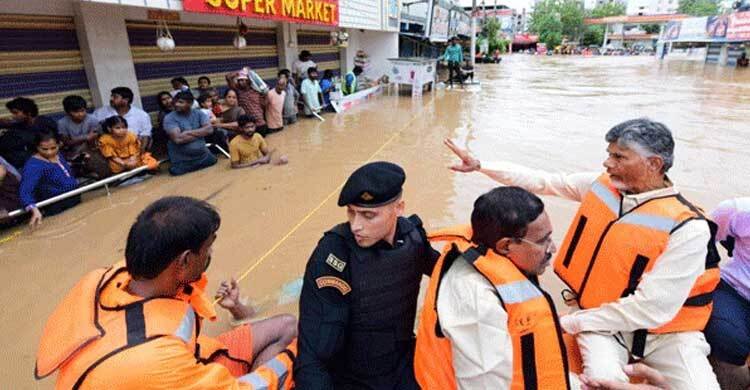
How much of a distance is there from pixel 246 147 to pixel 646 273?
5201 mm

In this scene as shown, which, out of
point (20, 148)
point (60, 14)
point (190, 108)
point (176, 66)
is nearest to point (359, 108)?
point (176, 66)

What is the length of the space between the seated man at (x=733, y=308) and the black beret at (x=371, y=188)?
1.82 metres

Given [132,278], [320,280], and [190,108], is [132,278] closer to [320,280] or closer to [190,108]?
[320,280]

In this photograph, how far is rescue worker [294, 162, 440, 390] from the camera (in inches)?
62.7

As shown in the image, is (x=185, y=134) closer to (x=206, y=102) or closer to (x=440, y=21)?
(x=206, y=102)

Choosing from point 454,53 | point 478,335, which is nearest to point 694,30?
point 454,53

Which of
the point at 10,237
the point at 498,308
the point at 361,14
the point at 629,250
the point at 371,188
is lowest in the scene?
the point at 10,237

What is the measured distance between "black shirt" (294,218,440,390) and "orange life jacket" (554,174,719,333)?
49.9 inches

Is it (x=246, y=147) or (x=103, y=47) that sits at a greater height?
(x=103, y=47)

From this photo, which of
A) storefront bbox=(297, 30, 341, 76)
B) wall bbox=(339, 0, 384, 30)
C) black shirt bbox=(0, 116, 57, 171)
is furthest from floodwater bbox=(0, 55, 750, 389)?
storefront bbox=(297, 30, 341, 76)

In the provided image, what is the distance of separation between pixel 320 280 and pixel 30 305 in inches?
107

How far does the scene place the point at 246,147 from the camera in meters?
5.95

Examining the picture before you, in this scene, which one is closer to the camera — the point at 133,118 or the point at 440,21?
the point at 133,118

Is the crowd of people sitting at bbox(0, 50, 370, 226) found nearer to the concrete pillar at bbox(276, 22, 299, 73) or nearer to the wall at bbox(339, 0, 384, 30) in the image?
the concrete pillar at bbox(276, 22, 299, 73)
